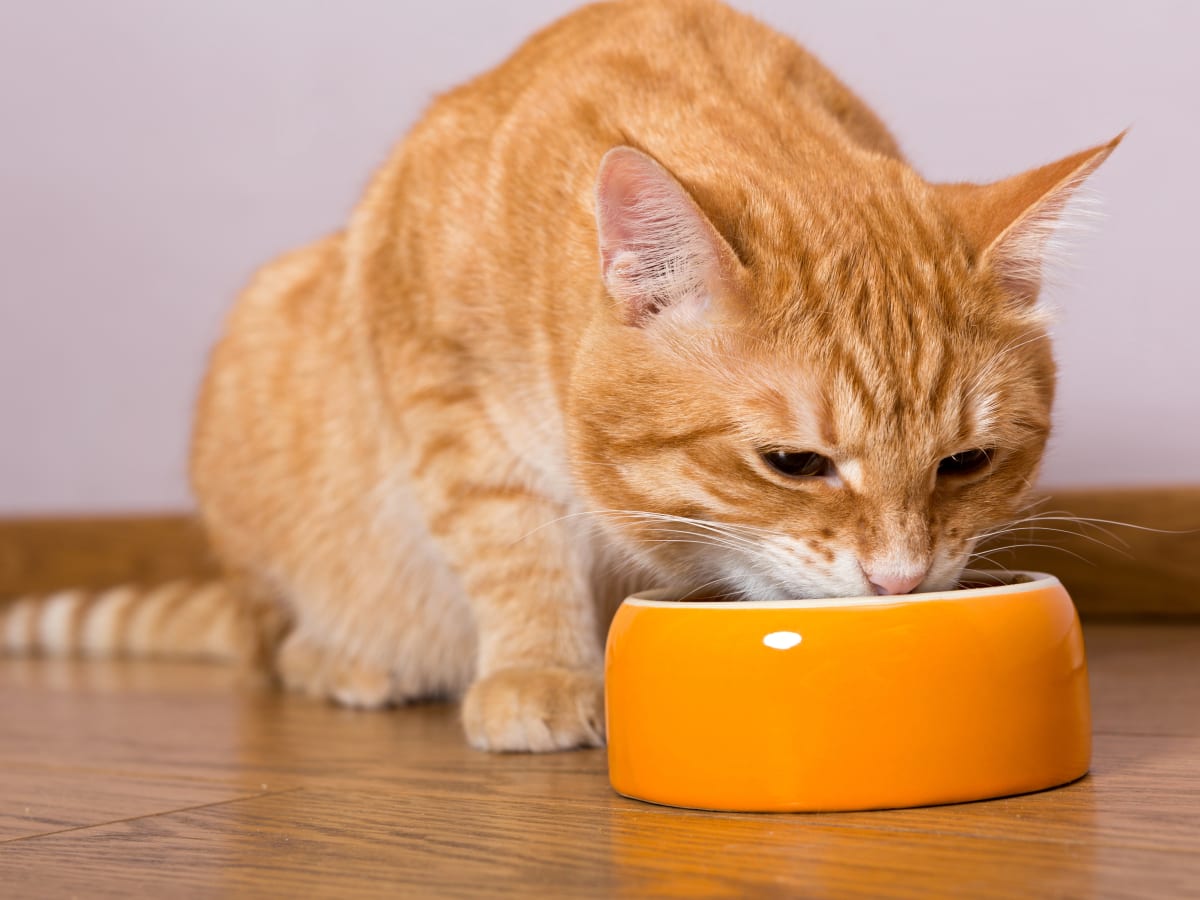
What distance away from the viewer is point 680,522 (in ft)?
5.09

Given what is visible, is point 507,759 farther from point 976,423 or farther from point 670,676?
point 976,423

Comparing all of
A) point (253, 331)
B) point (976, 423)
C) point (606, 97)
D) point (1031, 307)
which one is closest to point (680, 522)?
point (976, 423)

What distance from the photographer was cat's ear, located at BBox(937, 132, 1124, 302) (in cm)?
147

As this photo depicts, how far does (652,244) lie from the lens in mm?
1465

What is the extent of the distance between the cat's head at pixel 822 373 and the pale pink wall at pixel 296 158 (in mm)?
935

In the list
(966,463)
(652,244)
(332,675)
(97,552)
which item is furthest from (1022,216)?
(97,552)

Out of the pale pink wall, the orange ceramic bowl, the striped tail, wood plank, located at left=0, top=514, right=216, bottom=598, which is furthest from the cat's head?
wood plank, located at left=0, top=514, right=216, bottom=598

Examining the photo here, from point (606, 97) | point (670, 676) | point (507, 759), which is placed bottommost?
point (507, 759)

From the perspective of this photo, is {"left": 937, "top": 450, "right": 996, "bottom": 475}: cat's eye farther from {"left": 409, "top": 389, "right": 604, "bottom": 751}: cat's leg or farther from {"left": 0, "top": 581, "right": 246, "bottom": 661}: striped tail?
{"left": 0, "top": 581, "right": 246, "bottom": 661}: striped tail

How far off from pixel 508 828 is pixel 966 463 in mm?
565

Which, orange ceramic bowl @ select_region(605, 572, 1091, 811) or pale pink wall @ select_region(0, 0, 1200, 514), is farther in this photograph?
pale pink wall @ select_region(0, 0, 1200, 514)

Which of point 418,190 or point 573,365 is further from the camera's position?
point 418,190

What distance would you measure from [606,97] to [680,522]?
1.83 feet

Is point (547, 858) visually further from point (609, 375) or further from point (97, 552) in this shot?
point (97, 552)
